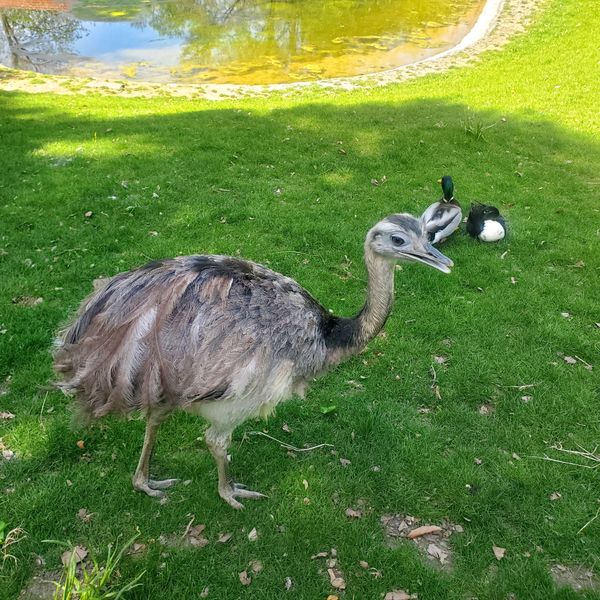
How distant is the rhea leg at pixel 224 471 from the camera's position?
367 cm

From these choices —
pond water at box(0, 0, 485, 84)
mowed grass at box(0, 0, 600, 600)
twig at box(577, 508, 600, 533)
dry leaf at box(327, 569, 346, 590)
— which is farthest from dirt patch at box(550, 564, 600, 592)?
pond water at box(0, 0, 485, 84)

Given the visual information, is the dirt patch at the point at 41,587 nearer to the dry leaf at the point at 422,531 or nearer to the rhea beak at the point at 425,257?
the dry leaf at the point at 422,531

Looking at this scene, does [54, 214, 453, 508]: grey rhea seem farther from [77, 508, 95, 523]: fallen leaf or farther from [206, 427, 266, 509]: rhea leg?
[77, 508, 95, 523]: fallen leaf

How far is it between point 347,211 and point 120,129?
4.40 meters

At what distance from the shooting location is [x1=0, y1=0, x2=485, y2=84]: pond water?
46.8ft

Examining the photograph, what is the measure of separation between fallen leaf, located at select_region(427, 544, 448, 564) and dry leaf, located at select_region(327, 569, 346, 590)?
619 mm

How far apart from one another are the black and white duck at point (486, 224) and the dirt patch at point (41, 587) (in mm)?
5541

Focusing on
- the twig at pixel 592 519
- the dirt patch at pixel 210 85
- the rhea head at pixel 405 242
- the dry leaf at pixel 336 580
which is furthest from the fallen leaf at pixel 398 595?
the dirt patch at pixel 210 85

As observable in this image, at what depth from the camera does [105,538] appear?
3713mm

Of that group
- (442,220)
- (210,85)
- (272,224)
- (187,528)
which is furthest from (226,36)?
(187,528)

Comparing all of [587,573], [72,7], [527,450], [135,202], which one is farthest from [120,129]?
[72,7]

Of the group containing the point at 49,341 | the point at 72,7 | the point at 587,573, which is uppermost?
the point at 72,7

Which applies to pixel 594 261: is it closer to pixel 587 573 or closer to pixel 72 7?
pixel 587 573

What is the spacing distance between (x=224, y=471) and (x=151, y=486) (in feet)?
1.94
